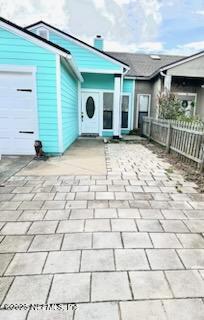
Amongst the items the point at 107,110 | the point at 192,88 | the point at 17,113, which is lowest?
the point at 17,113

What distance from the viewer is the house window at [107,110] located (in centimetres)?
1123

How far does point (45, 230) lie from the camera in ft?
8.44

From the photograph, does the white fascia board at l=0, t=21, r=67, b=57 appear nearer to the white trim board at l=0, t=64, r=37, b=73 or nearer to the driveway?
the white trim board at l=0, t=64, r=37, b=73

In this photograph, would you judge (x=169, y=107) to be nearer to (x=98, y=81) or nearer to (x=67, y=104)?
(x=98, y=81)

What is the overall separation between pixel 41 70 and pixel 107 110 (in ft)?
18.5

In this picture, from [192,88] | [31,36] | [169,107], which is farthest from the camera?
[192,88]

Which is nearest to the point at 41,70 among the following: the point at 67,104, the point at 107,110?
the point at 67,104

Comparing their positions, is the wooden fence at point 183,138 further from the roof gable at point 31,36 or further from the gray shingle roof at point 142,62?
the gray shingle roof at point 142,62

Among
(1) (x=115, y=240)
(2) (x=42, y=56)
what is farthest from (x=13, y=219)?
(2) (x=42, y=56)

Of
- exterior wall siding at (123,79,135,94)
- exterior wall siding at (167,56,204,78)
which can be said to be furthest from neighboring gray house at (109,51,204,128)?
exterior wall siding at (167,56,204,78)

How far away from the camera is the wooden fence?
5141 millimetres

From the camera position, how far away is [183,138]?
240 inches

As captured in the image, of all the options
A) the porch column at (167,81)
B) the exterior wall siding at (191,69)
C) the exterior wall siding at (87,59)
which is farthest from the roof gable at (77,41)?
the exterior wall siding at (191,69)

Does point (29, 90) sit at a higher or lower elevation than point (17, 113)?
higher
